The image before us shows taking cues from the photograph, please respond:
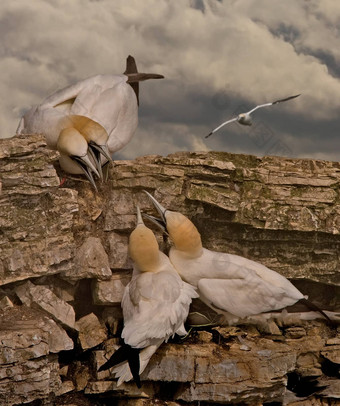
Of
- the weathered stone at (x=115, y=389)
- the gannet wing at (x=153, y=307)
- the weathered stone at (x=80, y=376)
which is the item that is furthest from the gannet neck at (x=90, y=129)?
the weathered stone at (x=115, y=389)

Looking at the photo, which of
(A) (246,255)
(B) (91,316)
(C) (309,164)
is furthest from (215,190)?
(B) (91,316)

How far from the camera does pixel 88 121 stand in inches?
297

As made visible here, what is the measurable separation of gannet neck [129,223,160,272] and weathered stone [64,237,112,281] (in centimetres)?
48

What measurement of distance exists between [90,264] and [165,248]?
3.32 feet

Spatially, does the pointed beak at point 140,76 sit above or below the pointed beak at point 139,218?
above

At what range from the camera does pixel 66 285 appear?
754 cm

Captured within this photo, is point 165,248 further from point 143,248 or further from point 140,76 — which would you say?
point 140,76

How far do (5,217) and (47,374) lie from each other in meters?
1.71

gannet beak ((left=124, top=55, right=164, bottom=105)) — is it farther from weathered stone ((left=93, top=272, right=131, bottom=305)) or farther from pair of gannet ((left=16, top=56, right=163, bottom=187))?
weathered stone ((left=93, top=272, right=131, bottom=305))

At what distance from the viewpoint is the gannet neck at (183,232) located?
727cm

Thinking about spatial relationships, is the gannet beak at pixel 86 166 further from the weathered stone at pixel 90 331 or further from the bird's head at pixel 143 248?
the weathered stone at pixel 90 331

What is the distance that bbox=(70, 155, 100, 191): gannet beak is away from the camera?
24.4ft

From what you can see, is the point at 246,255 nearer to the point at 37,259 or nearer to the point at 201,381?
the point at 201,381

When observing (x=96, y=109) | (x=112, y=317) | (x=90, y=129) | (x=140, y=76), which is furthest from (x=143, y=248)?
(x=140, y=76)
